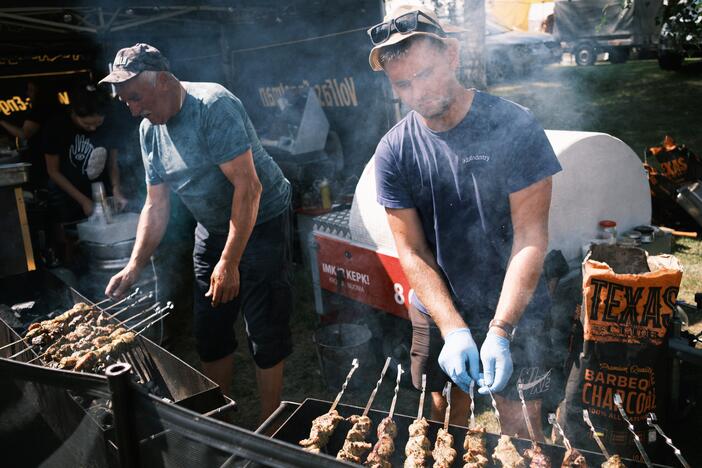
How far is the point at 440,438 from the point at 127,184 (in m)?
5.36

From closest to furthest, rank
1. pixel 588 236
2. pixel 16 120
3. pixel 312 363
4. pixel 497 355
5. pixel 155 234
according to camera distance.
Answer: pixel 497 355 → pixel 155 234 → pixel 588 236 → pixel 312 363 → pixel 16 120

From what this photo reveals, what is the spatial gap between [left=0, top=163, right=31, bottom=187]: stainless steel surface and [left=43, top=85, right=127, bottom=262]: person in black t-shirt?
0.84 metres

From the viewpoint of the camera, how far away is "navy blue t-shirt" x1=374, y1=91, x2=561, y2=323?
235cm

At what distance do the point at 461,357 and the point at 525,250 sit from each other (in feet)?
1.76

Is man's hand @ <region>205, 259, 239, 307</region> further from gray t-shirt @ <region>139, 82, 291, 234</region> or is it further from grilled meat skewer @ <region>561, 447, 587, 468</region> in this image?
grilled meat skewer @ <region>561, 447, 587, 468</region>

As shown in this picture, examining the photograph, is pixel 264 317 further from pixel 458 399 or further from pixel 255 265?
pixel 458 399

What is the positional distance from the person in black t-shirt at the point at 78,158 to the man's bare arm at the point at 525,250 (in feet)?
14.0

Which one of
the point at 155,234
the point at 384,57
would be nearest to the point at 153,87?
the point at 155,234

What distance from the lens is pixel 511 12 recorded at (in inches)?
893

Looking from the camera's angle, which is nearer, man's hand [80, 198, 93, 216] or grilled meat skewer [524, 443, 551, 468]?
grilled meat skewer [524, 443, 551, 468]

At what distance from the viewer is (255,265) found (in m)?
3.35

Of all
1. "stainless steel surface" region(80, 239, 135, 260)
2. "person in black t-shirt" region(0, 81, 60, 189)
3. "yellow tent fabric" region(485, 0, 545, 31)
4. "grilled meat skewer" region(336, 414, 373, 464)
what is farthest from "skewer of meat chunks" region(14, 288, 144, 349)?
"yellow tent fabric" region(485, 0, 545, 31)

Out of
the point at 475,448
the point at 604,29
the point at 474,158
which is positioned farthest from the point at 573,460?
the point at 604,29

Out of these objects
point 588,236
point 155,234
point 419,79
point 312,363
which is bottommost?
point 312,363
